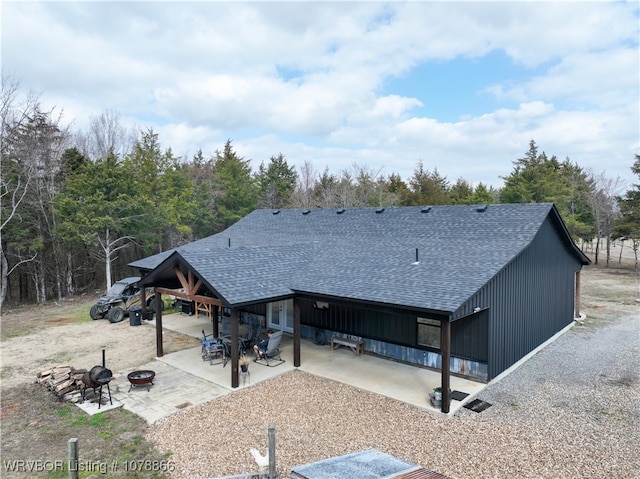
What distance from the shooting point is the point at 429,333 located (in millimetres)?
10312

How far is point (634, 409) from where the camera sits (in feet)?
25.7

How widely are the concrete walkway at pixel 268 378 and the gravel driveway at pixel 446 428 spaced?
330 mm

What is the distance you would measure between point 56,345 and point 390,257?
11530 millimetres

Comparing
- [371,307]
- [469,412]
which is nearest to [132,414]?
[371,307]

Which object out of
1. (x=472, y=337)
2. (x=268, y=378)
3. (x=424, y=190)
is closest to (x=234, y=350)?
(x=268, y=378)

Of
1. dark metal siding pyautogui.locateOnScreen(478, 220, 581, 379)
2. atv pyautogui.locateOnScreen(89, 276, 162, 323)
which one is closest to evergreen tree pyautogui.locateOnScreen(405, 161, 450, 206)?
dark metal siding pyautogui.locateOnScreen(478, 220, 581, 379)

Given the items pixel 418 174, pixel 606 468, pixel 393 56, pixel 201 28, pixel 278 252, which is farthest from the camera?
pixel 418 174

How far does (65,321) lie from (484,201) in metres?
34.3

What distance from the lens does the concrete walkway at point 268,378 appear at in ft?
27.1

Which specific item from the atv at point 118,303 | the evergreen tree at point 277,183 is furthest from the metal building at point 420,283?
the evergreen tree at point 277,183

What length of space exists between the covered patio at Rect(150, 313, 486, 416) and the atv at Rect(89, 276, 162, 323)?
569 cm

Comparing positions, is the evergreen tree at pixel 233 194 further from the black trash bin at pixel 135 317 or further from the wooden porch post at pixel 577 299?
the wooden porch post at pixel 577 299

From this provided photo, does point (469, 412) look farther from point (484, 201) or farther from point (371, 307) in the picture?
point (484, 201)

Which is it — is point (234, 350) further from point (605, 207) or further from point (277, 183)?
point (605, 207)
